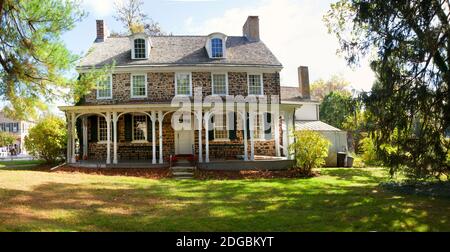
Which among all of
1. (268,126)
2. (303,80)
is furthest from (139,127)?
(303,80)

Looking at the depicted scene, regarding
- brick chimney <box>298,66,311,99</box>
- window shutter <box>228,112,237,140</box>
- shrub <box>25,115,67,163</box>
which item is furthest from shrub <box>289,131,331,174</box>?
shrub <box>25,115,67,163</box>

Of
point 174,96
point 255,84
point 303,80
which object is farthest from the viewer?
point 303,80

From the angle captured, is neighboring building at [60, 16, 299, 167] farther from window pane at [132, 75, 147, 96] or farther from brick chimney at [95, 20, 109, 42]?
brick chimney at [95, 20, 109, 42]

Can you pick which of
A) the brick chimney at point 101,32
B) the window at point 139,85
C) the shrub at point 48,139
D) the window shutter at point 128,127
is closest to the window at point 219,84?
the window at point 139,85

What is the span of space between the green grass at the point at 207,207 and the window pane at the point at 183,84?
8.55 meters

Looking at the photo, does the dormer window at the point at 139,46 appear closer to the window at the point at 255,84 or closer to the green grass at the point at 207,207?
the window at the point at 255,84

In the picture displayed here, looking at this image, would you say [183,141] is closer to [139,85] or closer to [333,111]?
[139,85]

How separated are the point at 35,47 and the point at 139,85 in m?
9.68

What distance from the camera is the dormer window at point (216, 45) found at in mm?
24219

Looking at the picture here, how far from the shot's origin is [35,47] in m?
13.7

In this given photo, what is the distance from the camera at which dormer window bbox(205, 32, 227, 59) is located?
79.5 ft

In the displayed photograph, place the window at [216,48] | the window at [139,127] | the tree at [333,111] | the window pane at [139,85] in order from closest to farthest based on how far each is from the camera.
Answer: the window at [139,127]
the window pane at [139,85]
the window at [216,48]
the tree at [333,111]
